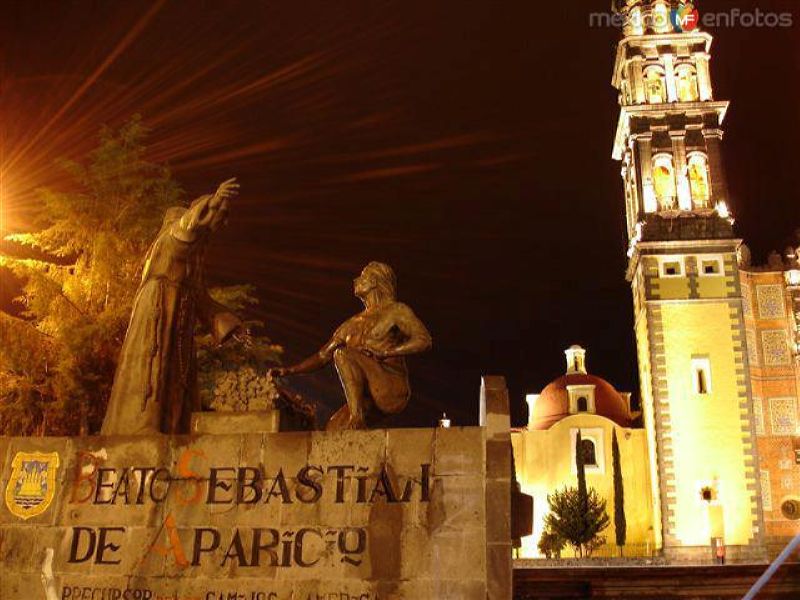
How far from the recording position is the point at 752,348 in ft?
131

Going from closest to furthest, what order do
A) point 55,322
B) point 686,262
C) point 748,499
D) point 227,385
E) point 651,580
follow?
point 227,385 → point 651,580 → point 55,322 → point 748,499 → point 686,262

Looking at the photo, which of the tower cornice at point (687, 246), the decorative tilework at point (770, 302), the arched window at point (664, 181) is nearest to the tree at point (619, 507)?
the tower cornice at point (687, 246)

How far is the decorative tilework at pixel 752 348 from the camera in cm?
3969

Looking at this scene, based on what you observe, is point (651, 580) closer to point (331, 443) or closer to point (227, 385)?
point (331, 443)

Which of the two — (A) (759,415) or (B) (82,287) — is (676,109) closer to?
(A) (759,415)

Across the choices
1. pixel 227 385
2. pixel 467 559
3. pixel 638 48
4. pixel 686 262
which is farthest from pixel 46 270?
pixel 638 48

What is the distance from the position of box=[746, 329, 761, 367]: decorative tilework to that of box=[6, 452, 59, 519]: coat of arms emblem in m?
38.1

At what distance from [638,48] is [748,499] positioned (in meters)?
21.3

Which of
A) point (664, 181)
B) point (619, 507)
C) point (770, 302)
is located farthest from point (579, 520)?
point (664, 181)

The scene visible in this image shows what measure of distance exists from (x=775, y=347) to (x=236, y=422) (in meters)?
38.4

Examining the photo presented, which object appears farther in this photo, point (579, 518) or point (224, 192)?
point (579, 518)

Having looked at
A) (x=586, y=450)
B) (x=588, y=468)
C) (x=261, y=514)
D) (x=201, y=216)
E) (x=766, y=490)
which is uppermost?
(x=586, y=450)

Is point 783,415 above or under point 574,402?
under

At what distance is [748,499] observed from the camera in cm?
3234
